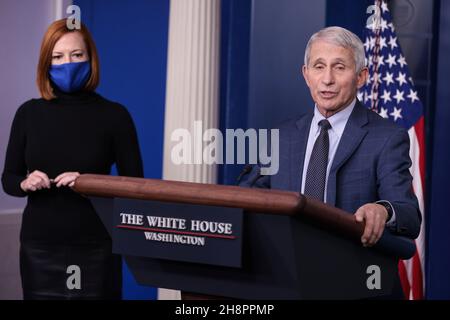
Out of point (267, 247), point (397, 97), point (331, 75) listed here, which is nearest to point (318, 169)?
point (331, 75)

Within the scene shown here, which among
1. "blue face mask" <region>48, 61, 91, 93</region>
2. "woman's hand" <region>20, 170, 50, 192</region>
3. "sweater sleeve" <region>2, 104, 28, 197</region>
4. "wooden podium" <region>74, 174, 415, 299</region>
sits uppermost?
"blue face mask" <region>48, 61, 91, 93</region>

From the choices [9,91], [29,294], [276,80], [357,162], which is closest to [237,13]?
[276,80]

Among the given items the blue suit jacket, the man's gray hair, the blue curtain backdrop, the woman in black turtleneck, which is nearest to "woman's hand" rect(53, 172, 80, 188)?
the woman in black turtleneck

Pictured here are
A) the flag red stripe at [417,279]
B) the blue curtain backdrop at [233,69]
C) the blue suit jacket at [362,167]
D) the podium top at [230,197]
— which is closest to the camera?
the podium top at [230,197]

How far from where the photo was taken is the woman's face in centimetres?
305

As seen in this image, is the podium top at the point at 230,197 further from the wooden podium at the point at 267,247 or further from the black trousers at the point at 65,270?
the black trousers at the point at 65,270

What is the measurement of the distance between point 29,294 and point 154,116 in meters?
2.28

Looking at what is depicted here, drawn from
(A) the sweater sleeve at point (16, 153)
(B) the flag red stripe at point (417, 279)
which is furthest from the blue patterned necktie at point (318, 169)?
(B) the flag red stripe at point (417, 279)

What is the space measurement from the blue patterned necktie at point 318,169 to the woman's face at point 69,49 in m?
1.17

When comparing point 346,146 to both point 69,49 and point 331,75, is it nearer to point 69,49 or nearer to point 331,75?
point 331,75

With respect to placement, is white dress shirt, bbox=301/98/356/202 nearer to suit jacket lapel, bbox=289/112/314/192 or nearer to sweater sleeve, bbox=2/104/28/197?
suit jacket lapel, bbox=289/112/314/192

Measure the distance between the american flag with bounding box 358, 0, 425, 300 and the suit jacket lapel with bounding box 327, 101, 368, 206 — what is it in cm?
234

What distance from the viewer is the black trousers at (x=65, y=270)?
9.75 feet
